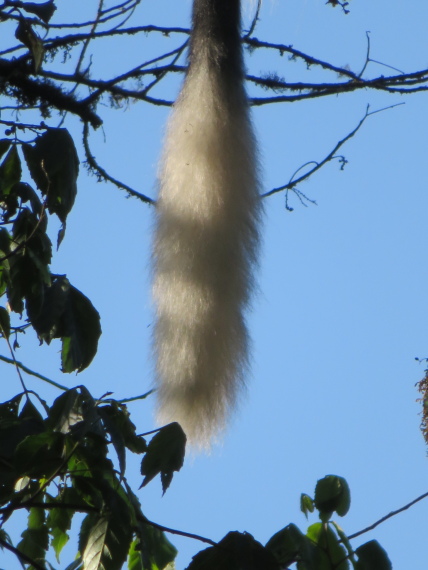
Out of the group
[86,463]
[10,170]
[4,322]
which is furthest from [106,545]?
[10,170]

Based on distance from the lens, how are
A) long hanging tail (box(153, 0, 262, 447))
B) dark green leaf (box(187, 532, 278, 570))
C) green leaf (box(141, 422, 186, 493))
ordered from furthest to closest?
long hanging tail (box(153, 0, 262, 447))
green leaf (box(141, 422, 186, 493))
dark green leaf (box(187, 532, 278, 570))

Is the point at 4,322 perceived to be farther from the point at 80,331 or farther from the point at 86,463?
the point at 86,463

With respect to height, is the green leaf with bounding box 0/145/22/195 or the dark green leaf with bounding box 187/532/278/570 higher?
the green leaf with bounding box 0/145/22/195

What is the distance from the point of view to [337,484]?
953mm

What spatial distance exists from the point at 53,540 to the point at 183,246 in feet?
1.95

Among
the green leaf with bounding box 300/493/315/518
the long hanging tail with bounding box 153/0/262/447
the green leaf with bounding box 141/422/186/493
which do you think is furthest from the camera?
the long hanging tail with bounding box 153/0/262/447

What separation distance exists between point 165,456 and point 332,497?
0.19 metres

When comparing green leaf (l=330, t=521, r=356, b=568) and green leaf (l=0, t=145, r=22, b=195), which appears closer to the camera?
green leaf (l=330, t=521, r=356, b=568)

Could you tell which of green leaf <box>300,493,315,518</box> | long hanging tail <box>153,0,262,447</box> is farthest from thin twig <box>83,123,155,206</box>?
green leaf <box>300,493,315,518</box>

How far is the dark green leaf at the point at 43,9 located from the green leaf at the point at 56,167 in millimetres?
147

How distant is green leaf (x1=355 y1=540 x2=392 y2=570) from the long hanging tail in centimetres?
50

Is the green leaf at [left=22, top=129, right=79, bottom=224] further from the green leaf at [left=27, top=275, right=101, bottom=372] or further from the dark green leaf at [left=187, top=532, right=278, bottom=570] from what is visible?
the dark green leaf at [left=187, top=532, right=278, bottom=570]

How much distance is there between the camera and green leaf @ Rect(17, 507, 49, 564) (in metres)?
1.13

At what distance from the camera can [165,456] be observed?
0.97 metres
